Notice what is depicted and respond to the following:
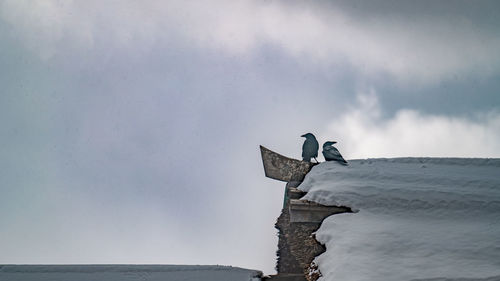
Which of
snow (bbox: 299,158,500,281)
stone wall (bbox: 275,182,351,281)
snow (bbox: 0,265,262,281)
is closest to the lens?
snow (bbox: 299,158,500,281)

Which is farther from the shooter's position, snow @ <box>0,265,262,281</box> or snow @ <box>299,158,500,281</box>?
snow @ <box>0,265,262,281</box>

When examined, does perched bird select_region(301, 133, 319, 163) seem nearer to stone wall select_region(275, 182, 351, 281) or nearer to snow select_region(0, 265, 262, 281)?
stone wall select_region(275, 182, 351, 281)

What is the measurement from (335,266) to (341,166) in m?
2.85

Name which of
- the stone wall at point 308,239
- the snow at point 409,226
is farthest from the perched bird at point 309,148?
the stone wall at point 308,239

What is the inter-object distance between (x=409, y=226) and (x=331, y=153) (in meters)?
2.86

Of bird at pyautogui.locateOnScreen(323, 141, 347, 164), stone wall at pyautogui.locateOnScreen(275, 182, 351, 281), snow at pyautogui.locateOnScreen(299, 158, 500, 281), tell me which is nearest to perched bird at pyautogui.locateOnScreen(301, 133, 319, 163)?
bird at pyautogui.locateOnScreen(323, 141, 347, 164)

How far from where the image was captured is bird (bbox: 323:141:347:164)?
5301 millimetres

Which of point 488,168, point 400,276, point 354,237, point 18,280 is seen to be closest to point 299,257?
point 354,237

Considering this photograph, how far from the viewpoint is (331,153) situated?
5.45 metres

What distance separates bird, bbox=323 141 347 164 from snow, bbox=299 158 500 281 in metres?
0.89

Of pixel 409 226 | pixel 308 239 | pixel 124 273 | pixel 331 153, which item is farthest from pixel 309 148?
pixel 124 273

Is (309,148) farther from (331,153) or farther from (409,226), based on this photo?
(409,226)

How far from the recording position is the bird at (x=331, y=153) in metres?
5.30

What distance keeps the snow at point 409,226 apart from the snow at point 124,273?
125 centimetres
